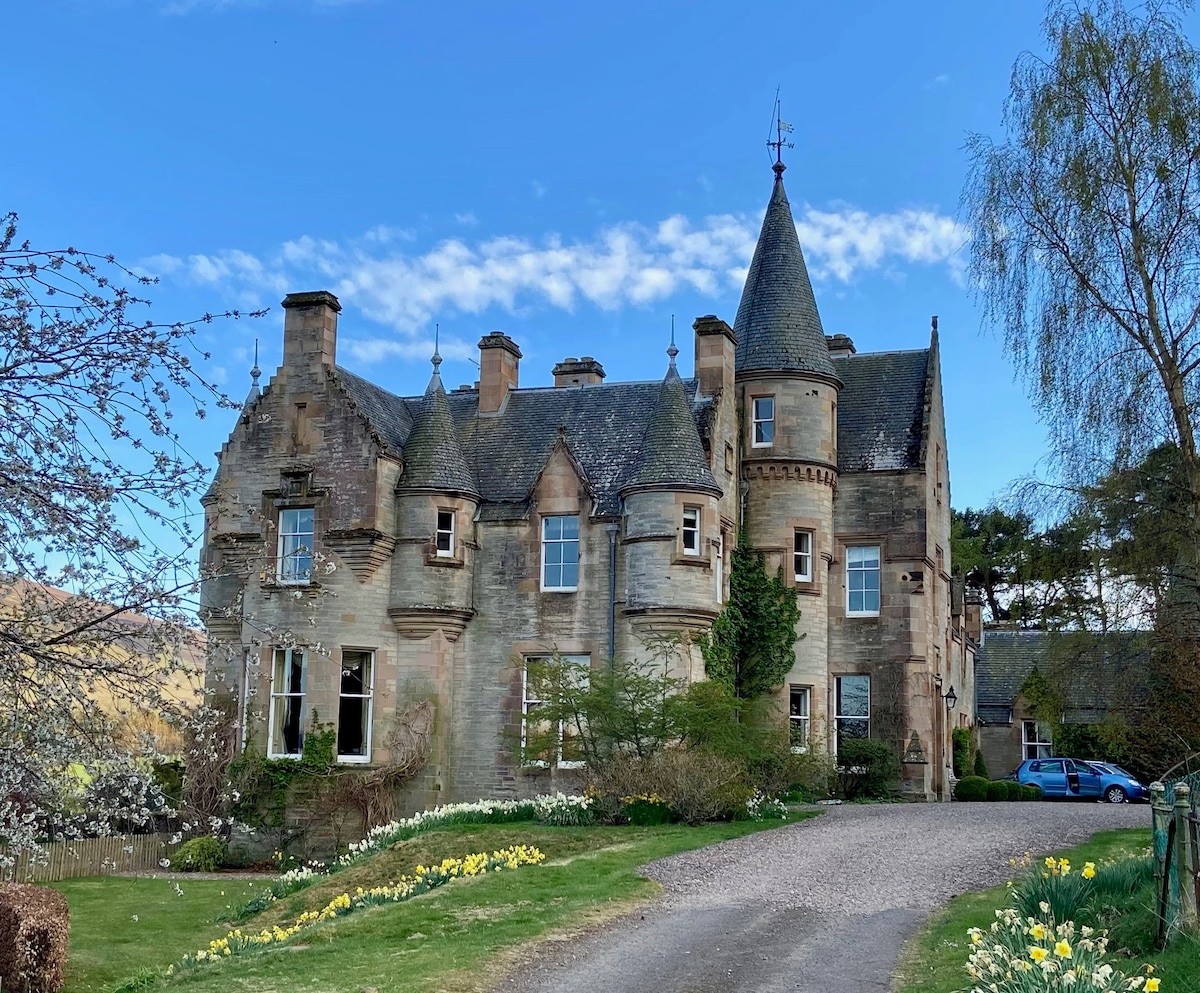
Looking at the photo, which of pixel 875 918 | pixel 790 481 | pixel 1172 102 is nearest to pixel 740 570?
pixel 790 481

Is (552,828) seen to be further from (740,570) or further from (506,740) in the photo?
(740,570)

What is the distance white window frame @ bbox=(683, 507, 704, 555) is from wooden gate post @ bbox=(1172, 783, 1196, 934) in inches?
757

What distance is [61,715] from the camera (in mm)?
7824

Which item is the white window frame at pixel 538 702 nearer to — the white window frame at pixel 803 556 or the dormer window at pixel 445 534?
the dormer window at pixel 445 534

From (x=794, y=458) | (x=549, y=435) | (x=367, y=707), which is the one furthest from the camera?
(x=794, y=458)

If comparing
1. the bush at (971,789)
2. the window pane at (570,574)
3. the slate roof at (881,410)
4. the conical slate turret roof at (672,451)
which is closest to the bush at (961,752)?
the bush at (971,789)

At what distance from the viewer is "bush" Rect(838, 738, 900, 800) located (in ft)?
106

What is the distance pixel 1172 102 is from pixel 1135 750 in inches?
466

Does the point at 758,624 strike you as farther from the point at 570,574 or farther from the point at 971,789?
the point at 971,789

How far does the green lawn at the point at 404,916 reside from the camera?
12.0 meters

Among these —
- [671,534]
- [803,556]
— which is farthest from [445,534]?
[803,556]

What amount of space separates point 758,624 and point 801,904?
57.2 ft

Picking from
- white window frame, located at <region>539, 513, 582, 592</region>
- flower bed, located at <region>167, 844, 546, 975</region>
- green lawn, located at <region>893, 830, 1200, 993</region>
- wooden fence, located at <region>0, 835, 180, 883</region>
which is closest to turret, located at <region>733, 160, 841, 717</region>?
white window frame, located at <region>539, 513, 582, 592</region>

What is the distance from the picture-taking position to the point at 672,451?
2956 centimetres
